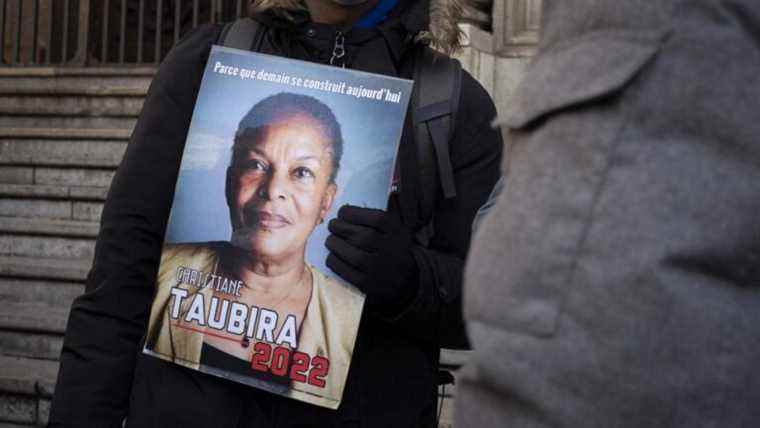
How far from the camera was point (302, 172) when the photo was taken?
7.11 ft

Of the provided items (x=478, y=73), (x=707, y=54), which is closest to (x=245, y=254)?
(x=707, y=54)

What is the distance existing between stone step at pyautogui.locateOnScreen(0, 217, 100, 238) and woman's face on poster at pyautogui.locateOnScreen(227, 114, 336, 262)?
4.04 metres

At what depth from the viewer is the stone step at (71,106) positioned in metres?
7.04

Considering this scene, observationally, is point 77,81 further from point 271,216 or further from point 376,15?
point 271,216

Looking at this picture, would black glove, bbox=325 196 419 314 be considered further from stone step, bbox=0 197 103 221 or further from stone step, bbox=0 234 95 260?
stone step, bbox=0 197 103 221

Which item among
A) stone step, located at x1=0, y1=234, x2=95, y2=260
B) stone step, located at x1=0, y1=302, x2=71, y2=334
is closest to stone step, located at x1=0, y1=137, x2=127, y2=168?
stone step, located at x1=0, y1=234, x2=95, y2=260

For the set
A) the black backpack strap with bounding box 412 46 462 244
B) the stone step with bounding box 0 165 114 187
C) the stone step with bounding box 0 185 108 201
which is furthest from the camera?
the stone step with bounding box 0 165 114 187

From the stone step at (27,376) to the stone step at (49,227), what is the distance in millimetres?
728

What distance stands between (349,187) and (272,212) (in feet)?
0.47

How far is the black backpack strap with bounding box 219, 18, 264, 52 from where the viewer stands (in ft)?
7.61

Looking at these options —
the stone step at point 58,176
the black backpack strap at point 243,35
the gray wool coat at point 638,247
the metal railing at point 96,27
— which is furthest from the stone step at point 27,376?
the gray wool coat at point 638,247

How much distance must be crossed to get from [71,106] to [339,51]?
16.9 ft

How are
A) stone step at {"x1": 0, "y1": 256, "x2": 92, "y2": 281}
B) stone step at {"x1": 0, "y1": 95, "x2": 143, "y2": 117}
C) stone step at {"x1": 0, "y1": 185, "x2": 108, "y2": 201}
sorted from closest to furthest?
stone step at {"x1": 0, "y1": 256, "x2": 92, "y2": 281}
stone step at {"x1": 0, "y1": 185, "x2": 108, "y2": 201}
stone step at {"x1": 0, "y1": 95, "x2": 143, "y2": 117}

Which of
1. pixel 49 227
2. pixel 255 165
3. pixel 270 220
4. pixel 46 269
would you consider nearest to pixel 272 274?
pixel 270 220
